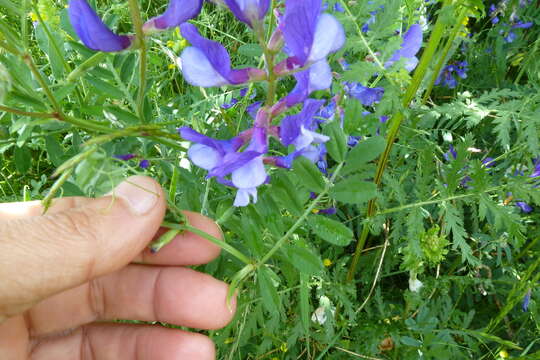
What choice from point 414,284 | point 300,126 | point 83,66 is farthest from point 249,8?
point 414,284

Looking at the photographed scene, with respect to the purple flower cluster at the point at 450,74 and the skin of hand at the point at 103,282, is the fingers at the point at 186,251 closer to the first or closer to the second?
the skin of hand at the point at 103,282

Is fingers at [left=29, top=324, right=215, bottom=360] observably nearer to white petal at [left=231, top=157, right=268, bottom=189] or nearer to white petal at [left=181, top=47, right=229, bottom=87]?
white petal at [left=231, top=157, right=268, bottom=189]

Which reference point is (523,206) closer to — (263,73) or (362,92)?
(362,92)

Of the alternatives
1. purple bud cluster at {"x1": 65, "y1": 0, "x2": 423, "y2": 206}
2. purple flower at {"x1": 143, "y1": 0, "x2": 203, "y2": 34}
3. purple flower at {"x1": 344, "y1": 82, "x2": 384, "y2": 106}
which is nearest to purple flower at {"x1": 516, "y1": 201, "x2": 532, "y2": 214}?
purple flower at {"x1": 344, "y1": 82, "x2": 384, "y2": 106}

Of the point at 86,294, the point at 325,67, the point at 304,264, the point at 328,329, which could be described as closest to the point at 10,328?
the point at 86,294

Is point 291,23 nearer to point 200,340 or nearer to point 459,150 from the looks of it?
point 459,150

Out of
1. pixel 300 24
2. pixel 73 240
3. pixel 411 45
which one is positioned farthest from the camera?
pixel 411 45

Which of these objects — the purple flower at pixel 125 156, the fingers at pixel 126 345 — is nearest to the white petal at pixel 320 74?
the purple flower at pixel 125 156

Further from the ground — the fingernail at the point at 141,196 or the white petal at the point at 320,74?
the white petal at the point at 320,74
